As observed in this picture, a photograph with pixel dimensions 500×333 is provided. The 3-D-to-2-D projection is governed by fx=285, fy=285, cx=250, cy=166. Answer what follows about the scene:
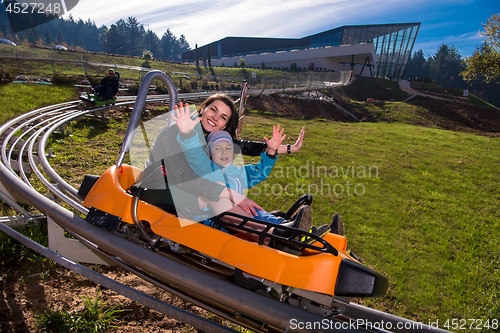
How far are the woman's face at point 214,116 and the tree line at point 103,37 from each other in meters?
86.2

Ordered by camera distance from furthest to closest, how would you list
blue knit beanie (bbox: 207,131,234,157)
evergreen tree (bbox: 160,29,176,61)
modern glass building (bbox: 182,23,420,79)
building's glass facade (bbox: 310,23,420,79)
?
1. evergreen tree (bbox: 160,29,176,61)
2. building's glass facade (bbox: 310,23,420,79)
3. modern glass building (bbox: 182,23,420,79)
4. blue knit beanie (bbox: 207,131,234,157)

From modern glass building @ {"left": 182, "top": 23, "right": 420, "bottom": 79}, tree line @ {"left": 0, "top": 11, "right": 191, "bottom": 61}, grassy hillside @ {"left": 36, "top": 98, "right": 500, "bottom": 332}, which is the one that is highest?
tree line @ {"left": 0, "top": 11, "right": 191, "bottom": 61}

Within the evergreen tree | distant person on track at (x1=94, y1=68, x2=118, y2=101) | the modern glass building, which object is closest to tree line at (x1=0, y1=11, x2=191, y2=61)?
the evergreen tree

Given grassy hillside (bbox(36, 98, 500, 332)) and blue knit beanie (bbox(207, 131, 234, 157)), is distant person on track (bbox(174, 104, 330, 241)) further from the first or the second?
grassy hillside (bbox(36, 98, 500, 332))

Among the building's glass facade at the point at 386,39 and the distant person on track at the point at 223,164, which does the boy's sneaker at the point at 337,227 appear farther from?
the building's glass facade at the point at 386,39

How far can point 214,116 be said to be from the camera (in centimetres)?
289

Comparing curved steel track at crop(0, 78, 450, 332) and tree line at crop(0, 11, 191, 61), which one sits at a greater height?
tree line at crop(0, 11, 191, 61)

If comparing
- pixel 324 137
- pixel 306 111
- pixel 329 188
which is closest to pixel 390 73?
pixel 306 111

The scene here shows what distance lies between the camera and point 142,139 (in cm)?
296

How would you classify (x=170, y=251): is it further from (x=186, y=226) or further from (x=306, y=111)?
(x=306, y=111)

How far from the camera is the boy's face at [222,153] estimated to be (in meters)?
2.77

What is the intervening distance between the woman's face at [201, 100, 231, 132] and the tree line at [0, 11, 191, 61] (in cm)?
8619

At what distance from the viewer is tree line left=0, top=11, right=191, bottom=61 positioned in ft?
287

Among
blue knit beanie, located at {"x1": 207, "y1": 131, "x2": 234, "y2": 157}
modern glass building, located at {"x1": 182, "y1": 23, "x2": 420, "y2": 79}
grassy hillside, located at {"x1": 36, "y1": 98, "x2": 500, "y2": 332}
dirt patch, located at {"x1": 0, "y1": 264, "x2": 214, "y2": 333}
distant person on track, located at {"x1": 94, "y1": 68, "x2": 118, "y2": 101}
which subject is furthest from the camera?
modern glass building, located at {"x1": 182, "y1": 23, "x2": 420, "y2": 79}
